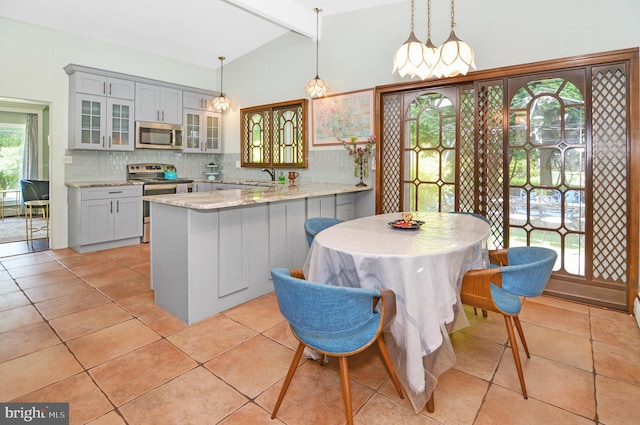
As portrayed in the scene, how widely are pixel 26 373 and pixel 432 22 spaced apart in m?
4.50

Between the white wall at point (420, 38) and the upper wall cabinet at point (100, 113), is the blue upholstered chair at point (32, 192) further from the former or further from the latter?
the white wall at point (420, 38)

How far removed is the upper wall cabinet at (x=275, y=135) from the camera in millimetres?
5129

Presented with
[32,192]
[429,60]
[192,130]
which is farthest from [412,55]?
[32,192]

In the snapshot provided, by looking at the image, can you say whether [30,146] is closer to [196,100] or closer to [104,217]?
[196,100]

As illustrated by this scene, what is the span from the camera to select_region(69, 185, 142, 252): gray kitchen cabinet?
4.54 m

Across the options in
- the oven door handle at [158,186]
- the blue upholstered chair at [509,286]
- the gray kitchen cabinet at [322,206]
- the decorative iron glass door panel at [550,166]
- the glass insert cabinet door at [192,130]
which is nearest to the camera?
the blue upholstered chair at [509,286]

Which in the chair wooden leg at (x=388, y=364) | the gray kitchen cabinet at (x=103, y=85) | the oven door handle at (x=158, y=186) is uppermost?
the gray kitchen cabinet at (x=103, y=85)

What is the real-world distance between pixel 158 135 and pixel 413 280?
5044 mm

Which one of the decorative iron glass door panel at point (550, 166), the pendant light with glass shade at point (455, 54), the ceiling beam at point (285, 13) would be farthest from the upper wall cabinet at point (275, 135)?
the pendant light with glass shade at point (455, 54)

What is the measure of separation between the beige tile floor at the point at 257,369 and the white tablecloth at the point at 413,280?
8.7 inches

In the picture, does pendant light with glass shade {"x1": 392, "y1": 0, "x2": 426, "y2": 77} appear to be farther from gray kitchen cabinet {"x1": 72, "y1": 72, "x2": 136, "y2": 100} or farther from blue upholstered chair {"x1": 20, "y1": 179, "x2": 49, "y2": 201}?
blue upholstered chair {"x1": 20, "y1": 179, "x2": 49, "y2": 201}

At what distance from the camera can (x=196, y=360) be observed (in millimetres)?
2139

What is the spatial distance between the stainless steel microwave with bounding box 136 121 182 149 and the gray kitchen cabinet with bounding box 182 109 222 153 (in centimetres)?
16

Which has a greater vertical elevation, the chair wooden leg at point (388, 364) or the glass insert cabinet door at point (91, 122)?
the glass insert cabinet door at point (91, 122)
